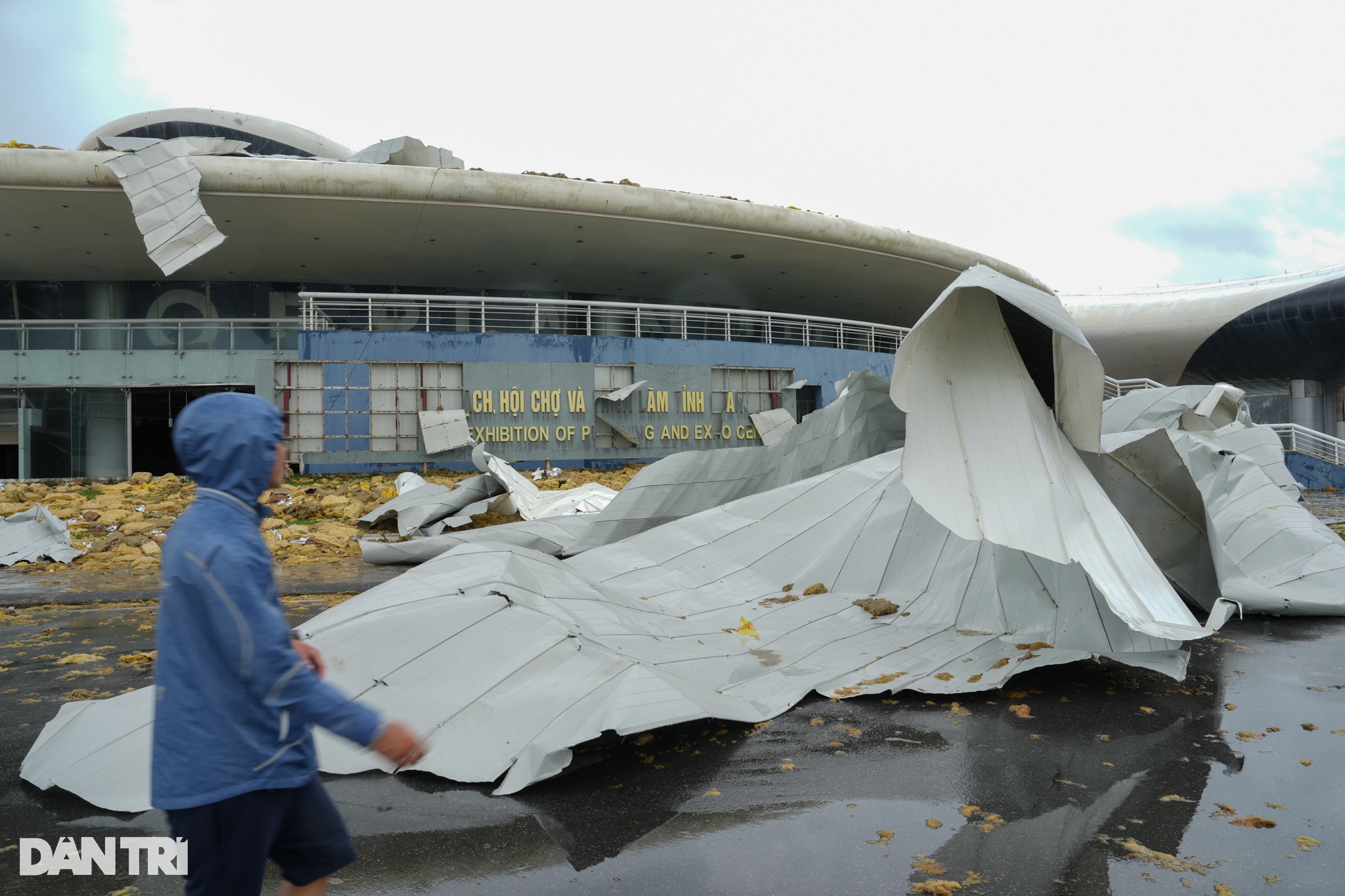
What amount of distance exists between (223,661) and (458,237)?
20.4 m

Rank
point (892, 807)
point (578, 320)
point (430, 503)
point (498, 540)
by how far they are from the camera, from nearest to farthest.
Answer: point (892, 807)
point (498, 540)
point (430, 503)
point (578, 320)

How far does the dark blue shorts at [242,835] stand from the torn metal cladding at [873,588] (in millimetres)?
1287

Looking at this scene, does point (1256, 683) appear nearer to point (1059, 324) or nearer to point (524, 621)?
point (1059, 324)

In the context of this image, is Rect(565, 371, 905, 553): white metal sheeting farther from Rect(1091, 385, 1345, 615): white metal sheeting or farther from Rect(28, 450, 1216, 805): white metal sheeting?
Rect(1091, 385, 1345, 615): white metal sheeting

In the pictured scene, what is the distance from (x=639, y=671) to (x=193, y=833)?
202 cm

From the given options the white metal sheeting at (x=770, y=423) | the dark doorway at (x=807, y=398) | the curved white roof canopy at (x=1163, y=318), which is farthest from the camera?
the curved white roof canopy at (x=1163, y=318)

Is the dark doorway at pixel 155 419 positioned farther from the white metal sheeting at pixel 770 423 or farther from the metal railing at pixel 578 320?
the white metal sheeting at pixel 770 423

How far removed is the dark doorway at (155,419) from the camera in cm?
1870

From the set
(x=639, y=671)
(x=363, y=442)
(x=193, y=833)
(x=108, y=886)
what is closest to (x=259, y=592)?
(x=193, y=833)

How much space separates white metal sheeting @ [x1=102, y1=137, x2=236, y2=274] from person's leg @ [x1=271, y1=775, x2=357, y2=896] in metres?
18.8

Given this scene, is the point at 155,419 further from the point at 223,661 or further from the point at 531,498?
the point at 223,661

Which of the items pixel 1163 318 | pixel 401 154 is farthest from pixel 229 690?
pixel 1163 318

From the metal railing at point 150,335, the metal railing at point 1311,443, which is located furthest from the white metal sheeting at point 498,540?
the metal railing at point 1311,443

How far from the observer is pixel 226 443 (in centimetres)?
162
